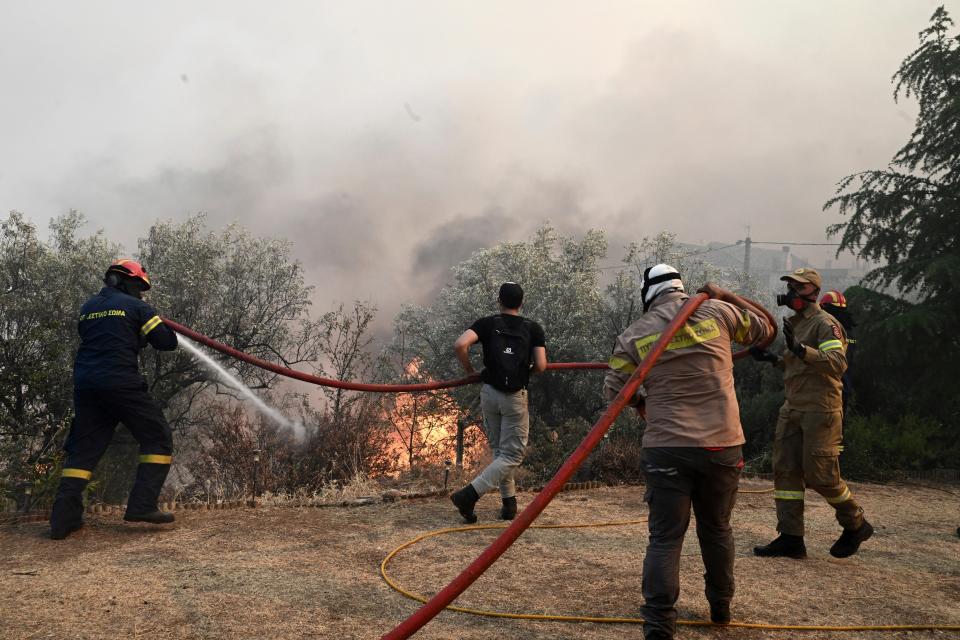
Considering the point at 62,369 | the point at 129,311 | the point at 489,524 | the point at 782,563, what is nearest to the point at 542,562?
the point at 489,524

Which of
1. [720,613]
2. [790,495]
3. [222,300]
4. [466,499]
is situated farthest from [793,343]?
[222,300]

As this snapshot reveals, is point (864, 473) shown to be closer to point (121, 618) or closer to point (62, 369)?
point (121, 618)

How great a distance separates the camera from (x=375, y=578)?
4.41 metres

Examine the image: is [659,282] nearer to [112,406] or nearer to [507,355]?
[507,355]

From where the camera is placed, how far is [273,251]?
21609 millimetres

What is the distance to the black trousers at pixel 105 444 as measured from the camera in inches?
203

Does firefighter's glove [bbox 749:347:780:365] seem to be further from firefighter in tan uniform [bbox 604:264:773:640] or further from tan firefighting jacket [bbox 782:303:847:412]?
firefighter in tan uniform [bbox 604:264:773:640]

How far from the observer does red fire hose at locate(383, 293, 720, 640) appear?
2.73m

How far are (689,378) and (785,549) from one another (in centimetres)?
228

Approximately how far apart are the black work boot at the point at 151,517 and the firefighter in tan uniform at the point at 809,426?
4282 millimetres

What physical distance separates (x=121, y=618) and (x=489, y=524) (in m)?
2.88

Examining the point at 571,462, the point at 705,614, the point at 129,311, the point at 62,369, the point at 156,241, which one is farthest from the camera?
the point at 156,241

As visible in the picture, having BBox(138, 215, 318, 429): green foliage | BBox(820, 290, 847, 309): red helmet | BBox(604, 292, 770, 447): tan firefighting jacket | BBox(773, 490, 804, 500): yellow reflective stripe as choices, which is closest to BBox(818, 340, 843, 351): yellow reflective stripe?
BBox(820, 290, 847, 309): red helmet

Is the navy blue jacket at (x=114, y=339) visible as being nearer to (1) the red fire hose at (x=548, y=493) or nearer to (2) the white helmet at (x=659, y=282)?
(1) the red fire hose at (x=548, y=493)
